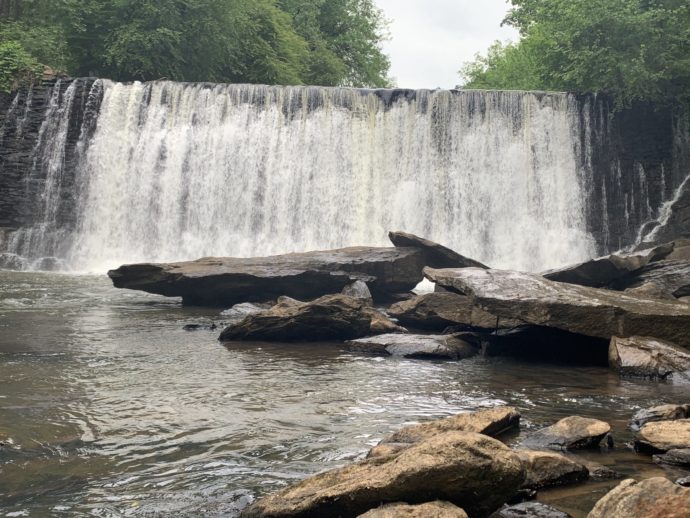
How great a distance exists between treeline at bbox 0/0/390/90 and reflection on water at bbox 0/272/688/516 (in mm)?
20054

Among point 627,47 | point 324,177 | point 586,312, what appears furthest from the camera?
point 627,47

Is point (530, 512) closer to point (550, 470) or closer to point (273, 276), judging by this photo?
point (550, 470)

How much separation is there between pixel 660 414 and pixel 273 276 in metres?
9.24

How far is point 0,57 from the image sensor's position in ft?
85.7

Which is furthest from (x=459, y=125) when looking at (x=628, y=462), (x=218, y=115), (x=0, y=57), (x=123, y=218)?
(x=628, y=462)

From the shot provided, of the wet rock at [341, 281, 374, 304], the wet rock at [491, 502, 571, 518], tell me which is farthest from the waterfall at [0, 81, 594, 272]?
the wet rock at [491, 502, 571, 518]

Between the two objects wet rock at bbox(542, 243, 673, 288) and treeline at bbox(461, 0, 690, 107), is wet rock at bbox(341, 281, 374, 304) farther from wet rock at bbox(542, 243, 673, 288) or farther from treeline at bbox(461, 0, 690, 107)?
treeline at bbox(461, 0, 690, 107)

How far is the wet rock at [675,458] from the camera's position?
5.04 meters

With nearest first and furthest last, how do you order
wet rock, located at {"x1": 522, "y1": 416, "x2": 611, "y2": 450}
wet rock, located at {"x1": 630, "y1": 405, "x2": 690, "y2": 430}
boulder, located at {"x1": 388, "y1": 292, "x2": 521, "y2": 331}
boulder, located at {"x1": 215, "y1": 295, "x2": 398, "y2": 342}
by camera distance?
wet rock, located at {"x1": 522, "y1": 416, "x2": 611, "y2": 450} → wet rock, located at {"x1": 630, "y1": 405, "x2": 690, "y2": 430} → boulder, located at {"x1": 215, "y1": 295, "x2": 398, "y2": 342} → boulder, located at {"x1": 388, "y1": 292, "x2": 521, "y2": 331}

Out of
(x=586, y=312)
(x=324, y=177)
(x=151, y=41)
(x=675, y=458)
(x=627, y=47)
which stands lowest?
(x=675, y=458)

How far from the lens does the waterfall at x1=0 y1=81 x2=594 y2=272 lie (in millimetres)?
24109

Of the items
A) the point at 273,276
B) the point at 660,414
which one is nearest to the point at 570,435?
the point at 660,414

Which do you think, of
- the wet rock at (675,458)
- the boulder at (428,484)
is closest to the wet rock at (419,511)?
the boulder at (428,484)

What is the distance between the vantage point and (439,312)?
38.5ft
